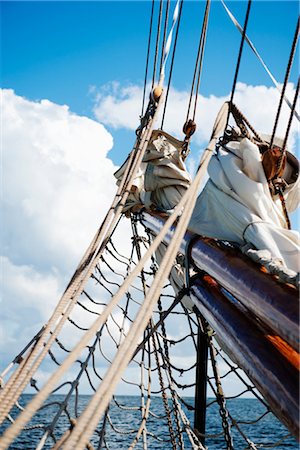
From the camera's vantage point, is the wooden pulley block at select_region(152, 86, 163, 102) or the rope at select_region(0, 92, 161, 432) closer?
the rope at select_region(0, 92, 161, 432)

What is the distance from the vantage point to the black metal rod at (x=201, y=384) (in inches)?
148

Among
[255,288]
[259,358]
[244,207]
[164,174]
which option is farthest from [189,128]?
[259,358]

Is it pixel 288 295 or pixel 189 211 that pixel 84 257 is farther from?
pixel 288 295

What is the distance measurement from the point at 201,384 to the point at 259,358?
241cm

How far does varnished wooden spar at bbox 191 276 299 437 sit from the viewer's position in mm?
1418

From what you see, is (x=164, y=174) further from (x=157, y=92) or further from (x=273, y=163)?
(x=273, y=163)

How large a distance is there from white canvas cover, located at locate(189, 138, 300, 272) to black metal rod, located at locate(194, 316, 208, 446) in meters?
1.86

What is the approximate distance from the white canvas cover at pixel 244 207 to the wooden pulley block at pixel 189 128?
2520 mm

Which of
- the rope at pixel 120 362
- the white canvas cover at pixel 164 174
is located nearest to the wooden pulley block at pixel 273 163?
the rope at pixel 120 362

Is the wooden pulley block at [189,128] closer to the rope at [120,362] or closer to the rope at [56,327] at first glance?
the rope at [56,327]

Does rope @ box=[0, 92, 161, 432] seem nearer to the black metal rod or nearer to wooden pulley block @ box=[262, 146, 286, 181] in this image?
wooden pulley block @ box=[262, 146, 286, 181]

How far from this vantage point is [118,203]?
316cm

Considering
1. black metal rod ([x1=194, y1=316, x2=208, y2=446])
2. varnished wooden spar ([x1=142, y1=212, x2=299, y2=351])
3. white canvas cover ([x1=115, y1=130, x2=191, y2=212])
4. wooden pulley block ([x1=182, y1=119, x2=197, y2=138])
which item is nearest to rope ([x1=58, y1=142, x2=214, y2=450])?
varnished wooden spar ([x1=142, y1=212, x2=299, y2=351])

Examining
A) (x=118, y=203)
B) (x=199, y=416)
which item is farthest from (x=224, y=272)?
(x=199, y=416)
